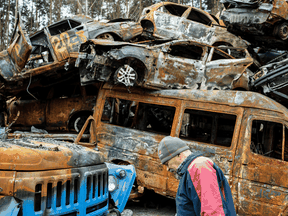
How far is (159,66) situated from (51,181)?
4.34 meters

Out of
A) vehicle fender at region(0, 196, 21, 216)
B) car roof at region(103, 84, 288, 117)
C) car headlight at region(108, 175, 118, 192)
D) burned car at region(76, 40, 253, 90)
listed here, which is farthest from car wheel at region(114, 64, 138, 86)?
vehicle fender at region(0, 196, 21, 216)

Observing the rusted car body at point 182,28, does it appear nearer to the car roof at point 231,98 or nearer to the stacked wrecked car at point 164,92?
the stacked wrecked car at point 164,92

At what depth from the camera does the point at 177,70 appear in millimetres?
6375

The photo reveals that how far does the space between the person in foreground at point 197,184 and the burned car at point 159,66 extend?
3938 mm

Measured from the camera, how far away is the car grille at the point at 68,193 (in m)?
2.28

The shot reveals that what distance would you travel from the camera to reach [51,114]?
27.1ft

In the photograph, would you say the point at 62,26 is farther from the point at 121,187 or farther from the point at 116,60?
the point at 121,187

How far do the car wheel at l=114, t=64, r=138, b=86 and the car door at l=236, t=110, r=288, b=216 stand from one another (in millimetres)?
2360

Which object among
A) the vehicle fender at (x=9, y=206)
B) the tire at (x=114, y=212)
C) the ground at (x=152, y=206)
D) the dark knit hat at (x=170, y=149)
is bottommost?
the ground at (x=152, y=206)

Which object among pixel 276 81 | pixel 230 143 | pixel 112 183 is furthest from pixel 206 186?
pixel 276 81

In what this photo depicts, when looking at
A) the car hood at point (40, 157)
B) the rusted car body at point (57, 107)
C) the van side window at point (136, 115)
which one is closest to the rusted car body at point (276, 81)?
the van side window at point (136, 115)

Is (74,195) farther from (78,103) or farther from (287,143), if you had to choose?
(78,103)

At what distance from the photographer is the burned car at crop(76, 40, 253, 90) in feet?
19.3

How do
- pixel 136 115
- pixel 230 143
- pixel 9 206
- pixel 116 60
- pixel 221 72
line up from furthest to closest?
1. pixel 136 115
2. pixel 221 72
3. pixel 116 60
4. pixel 230 143
5. pixel 9 206
